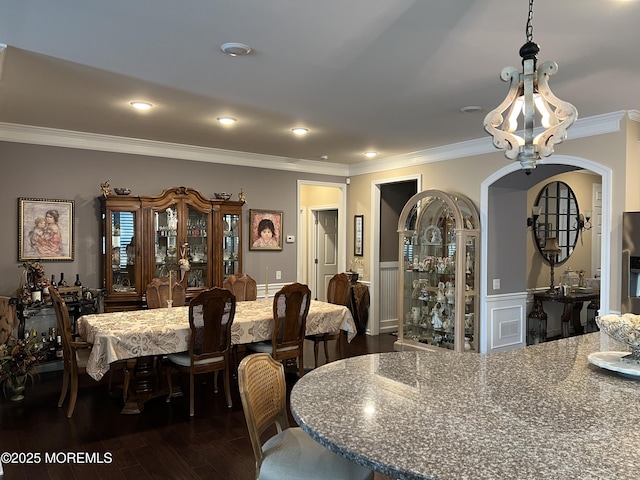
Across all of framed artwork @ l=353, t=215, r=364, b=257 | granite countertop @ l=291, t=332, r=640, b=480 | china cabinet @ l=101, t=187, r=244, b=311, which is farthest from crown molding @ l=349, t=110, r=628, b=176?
granite countertop @ l=291, t=332, r=640, b=480

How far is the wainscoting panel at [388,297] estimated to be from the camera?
23.6 feet

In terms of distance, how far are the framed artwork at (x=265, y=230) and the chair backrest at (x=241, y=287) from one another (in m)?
1.03

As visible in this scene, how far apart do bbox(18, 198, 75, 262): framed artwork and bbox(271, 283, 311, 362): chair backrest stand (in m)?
2.60

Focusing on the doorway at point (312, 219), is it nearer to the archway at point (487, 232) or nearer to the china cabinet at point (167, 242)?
the china cabinet at point (167, 242)

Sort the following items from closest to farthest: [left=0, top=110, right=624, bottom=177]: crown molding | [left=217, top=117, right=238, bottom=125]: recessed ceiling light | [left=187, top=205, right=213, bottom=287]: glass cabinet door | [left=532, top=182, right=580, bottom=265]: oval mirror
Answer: [left=0, top=110, right=624, bottom=177]: crown molding → [left=217, top=117, right=238, bottom=125]: recessed ceiling light → [left=187, top=205, right=213, bottom=287]: glass cabinet door → [left=532, top=182, right=580, bottom=265]: oval mirror

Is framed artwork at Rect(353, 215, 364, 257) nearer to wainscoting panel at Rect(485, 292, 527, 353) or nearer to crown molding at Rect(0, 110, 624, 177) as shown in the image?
crown molding at Rect(0, 110, 624, 177)

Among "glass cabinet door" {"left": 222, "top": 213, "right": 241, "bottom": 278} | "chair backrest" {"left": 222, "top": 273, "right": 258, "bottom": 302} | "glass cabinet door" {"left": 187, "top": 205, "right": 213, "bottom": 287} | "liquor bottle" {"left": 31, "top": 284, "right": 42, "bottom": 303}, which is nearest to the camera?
"liquor bottle" {"left": 31, "top": 284, "right": 42, "bottom": 303}

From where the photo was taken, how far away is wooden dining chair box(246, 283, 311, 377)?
421 cm

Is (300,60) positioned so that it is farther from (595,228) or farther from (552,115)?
(595,228)

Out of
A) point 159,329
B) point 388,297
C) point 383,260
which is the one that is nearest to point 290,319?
point 159,329

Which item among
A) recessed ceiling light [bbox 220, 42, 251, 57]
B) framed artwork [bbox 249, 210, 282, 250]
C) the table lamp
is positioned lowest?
the table lamp

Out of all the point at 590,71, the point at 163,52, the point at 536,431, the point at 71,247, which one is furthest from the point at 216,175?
the point at 536,431

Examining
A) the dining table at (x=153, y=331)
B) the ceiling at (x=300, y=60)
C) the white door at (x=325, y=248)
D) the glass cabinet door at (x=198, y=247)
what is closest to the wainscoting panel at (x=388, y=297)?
the white door at (x=325, y=248)

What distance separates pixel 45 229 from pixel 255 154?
8.71 ft
